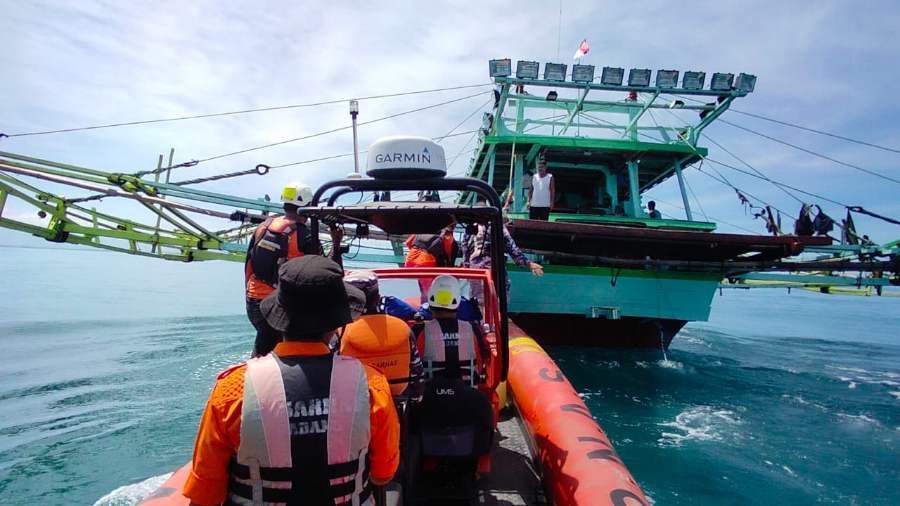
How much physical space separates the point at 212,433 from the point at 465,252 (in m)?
5.44

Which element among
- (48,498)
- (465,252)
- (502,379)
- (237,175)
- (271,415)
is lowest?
(48,498)

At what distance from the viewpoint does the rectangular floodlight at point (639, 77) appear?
31.6ft

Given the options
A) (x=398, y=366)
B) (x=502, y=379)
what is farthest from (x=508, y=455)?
(x=398, y=366)

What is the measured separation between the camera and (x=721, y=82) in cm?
935

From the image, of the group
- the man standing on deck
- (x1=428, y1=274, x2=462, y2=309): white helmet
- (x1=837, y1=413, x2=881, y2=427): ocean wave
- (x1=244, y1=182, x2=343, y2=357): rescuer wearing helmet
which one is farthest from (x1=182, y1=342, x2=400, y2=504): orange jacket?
(x1=837, y1=413, x2=881, y2=427): ocean wave

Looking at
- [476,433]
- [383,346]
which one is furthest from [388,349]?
[476,433]

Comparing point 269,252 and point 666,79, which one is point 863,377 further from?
point 269,252

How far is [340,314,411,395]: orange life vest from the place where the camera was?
7.99ft

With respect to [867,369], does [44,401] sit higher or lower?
higher

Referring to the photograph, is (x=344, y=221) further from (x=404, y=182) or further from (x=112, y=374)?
(x=112, y=374)

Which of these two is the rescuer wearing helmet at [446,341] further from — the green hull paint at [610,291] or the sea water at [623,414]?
the green hull paint at [610,291]

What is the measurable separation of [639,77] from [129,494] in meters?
11.0

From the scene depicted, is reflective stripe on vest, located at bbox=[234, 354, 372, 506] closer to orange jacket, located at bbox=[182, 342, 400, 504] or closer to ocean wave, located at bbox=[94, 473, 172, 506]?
orange jacket, located at bbox=[182, 342, 400, 504]

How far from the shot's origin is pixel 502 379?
124 inches
